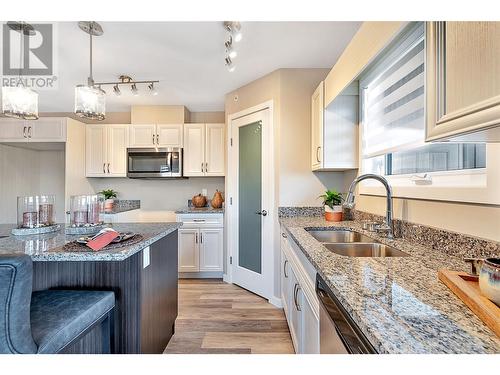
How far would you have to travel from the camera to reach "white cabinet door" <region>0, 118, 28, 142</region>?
3664 millimetres

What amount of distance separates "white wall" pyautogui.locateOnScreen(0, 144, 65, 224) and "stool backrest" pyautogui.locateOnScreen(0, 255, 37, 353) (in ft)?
13.7

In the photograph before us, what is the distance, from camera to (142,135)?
153 inches

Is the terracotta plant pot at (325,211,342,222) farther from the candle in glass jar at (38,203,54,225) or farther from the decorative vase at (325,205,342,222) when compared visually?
the candle in glass jar at (38,203,54,225)

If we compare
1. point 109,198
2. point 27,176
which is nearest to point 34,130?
point 27,176

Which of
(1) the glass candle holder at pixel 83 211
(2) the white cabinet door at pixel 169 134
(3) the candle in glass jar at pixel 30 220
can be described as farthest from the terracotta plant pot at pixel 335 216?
(2) the white cabinet door at pixel 169 134

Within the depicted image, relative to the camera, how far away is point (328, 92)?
2.17 metres

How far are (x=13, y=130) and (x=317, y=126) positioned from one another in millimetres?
4211

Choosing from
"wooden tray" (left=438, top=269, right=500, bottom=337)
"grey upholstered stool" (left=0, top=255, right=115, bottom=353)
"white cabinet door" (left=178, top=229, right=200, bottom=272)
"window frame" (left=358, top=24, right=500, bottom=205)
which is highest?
"window frame" (left=358, top=24, right=500, bottom=205)

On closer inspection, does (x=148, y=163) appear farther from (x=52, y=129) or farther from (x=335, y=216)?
(x=335, y=216)

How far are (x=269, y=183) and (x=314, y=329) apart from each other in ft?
5.91

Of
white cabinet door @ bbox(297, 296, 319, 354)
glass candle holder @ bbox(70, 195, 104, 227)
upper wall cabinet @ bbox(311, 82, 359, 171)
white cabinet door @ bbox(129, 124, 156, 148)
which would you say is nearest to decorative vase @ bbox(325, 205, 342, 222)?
upper wall cabinet @ bbox(311, 82, 359, 171)
